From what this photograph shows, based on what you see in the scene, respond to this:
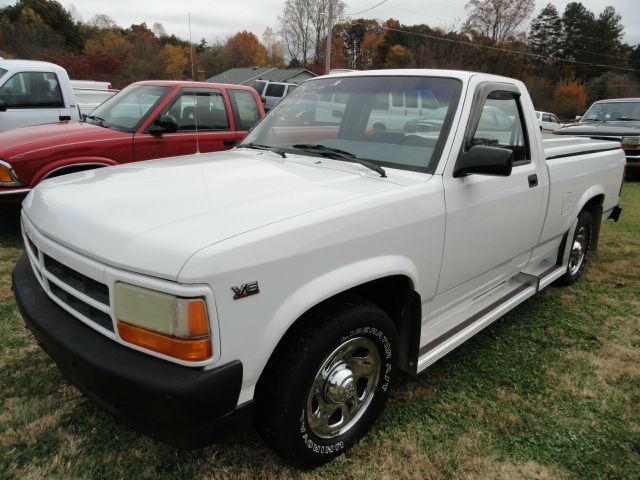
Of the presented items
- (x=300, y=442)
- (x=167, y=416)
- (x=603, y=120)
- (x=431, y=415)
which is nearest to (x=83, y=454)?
(x=167, y=416)

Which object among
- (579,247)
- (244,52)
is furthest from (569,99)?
(579,247)

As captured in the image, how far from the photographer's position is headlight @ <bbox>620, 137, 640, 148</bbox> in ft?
35.5

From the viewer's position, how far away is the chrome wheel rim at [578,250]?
4.50m

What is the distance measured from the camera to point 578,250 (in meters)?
4.60

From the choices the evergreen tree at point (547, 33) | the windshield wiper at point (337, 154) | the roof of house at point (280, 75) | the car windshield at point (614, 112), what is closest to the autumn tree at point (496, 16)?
the evergreen tree at point (547, 33)

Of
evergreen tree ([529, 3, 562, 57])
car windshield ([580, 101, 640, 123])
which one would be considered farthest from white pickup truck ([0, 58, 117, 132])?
evergreen tree ([529, 3, 562, 57])

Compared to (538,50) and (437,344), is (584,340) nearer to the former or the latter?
(437,344)

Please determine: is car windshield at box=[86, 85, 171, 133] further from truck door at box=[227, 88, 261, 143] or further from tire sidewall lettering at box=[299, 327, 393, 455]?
tire sidewall lettering at box=[299, 327, 393, 455]

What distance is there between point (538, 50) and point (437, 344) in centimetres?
6973

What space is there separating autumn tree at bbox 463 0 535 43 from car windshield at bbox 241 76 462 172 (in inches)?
2252

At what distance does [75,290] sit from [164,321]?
1.79 ft

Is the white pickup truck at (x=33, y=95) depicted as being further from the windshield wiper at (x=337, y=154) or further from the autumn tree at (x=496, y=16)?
the autumn tree at (x=496, y=16)

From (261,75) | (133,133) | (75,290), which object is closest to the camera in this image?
(75,290)

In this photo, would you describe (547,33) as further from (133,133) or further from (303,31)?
(133,133)
